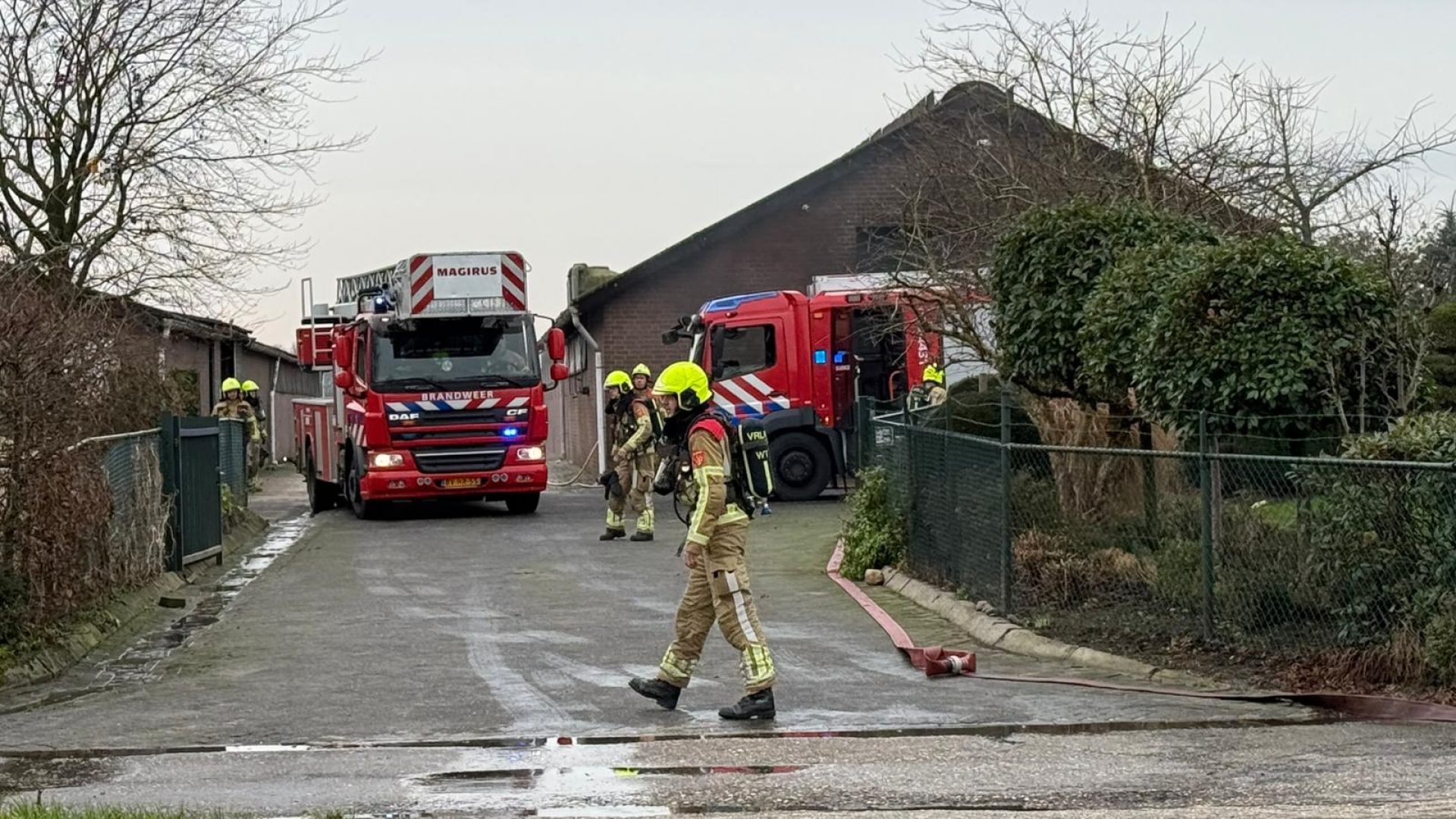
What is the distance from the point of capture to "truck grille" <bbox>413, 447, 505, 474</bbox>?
21.8 m

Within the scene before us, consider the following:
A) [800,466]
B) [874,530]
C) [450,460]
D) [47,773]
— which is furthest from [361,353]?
[47,773]

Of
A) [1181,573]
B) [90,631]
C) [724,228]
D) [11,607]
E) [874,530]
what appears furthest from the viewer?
[724,228]

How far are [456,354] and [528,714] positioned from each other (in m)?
13.0

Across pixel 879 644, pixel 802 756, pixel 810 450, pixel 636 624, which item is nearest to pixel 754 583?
pixel 636 624

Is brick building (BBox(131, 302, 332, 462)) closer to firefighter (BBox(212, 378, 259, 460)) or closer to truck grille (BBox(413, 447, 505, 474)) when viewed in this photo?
firefighter (BBox(212, 378, 259, 460))

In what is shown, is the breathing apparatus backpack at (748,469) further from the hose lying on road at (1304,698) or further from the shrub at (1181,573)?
the shrub at (1181,573)

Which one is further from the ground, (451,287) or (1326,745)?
(451,287)

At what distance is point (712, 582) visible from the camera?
936cm

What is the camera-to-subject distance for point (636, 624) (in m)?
12.9

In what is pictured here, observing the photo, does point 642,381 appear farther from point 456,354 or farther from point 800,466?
point 800,466

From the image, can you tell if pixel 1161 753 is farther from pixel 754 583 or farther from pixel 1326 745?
pixel 754 583

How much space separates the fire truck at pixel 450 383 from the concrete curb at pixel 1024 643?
869 centimetres

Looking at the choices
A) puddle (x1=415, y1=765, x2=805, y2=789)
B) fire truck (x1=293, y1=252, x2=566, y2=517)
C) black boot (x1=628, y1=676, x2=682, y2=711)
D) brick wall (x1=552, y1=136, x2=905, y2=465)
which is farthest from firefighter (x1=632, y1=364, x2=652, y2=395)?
puddle (x1=415, y1=765, x2=805, y2=789)

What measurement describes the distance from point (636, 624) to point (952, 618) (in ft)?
7.14
